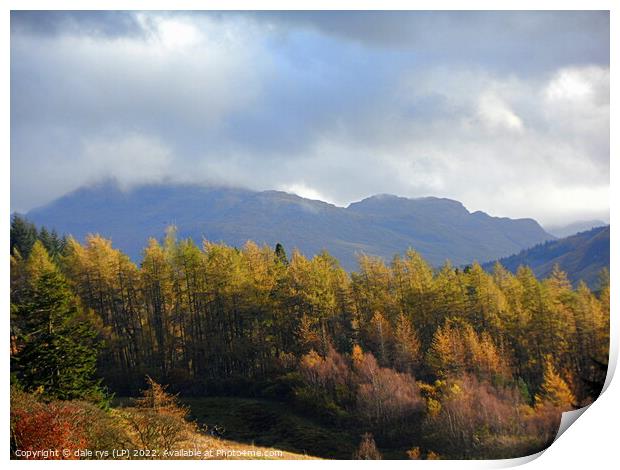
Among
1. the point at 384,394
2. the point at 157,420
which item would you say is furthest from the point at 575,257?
the point at 157,420

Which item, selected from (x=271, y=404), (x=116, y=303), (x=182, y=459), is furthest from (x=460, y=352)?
(x=116, y=303)

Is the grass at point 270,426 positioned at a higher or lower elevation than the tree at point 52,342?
lower

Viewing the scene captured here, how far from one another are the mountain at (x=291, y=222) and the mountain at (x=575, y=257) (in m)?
0.28

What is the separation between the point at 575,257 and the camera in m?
9.67

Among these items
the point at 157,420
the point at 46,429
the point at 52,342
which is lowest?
the point at 157,420

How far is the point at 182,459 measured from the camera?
8.85 metres

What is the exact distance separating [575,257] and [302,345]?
5.48 m

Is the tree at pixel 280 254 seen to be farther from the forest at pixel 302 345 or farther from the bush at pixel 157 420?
the bush at pixel 157 420

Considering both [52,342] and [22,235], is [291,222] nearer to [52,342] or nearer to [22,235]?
[52,342]

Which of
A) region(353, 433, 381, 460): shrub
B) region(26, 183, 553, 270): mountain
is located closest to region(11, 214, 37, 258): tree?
region(26, 183, 553, 270): mountain

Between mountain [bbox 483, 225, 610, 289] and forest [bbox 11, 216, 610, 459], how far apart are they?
7.2 inches

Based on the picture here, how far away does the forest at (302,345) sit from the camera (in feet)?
30.0

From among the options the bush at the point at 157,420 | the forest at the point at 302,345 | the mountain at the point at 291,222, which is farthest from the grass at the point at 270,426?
the mountain at the point at 291,222

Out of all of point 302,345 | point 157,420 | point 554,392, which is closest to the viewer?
point 554,392
